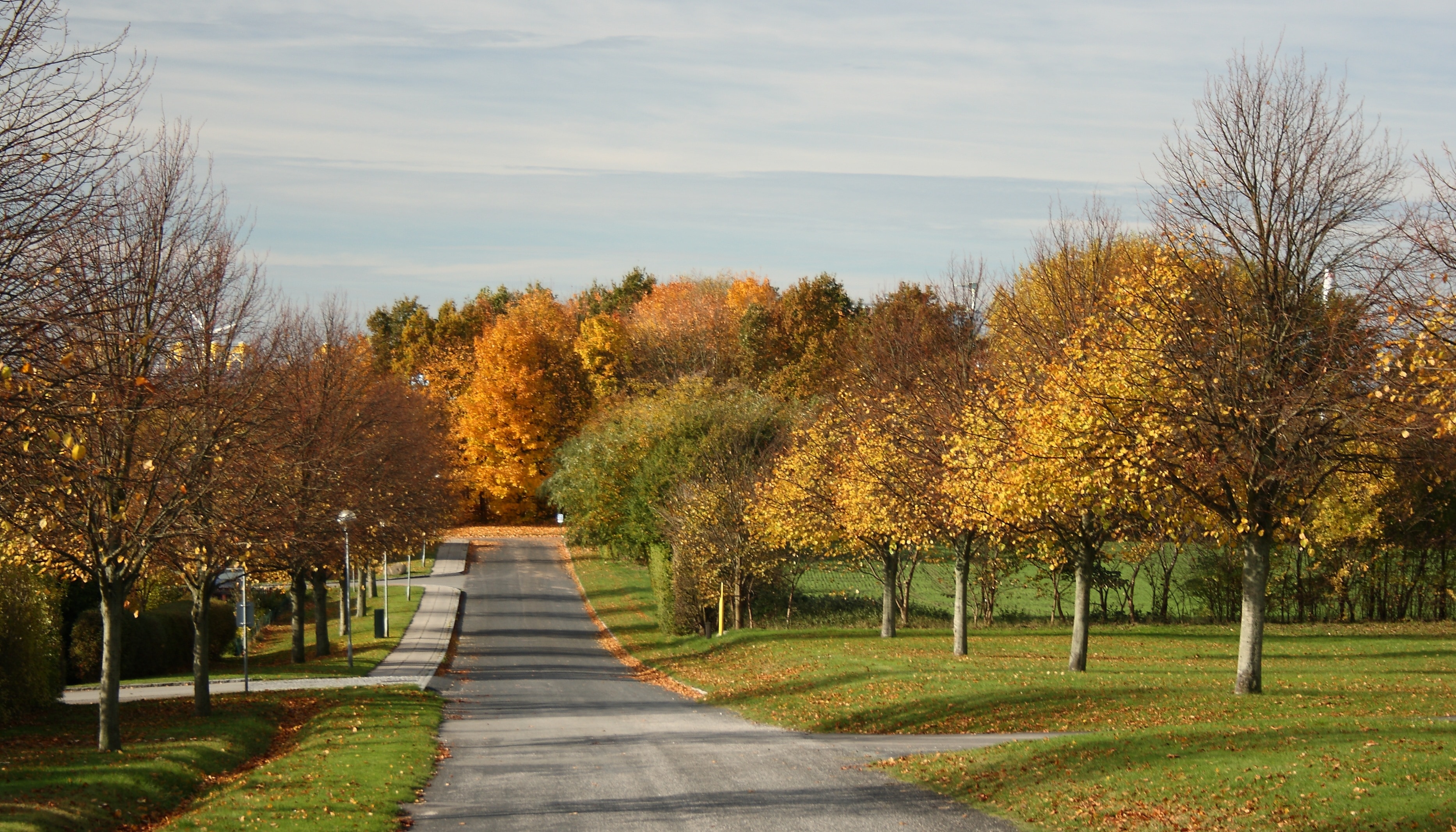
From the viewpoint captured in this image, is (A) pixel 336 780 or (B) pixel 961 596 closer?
(A) pixel 336 780

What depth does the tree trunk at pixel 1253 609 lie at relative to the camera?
731 inches

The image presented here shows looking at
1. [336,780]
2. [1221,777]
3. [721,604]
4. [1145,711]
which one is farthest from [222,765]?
[721,604]

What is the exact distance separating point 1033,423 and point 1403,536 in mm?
26268

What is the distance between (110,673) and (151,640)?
17409 millimetres

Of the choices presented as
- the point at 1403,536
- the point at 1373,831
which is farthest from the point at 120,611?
the point at 1403,536

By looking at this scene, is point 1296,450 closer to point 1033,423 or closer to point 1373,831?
point 1033,423

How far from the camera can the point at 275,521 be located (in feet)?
73.7

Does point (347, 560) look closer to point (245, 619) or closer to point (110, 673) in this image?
point (245, 619)

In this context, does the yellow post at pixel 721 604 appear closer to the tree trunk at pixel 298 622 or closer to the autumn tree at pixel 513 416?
the tree trunk at pixel 298 622

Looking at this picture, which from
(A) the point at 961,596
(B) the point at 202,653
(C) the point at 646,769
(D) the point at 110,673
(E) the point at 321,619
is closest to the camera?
(C) the point at 646,769

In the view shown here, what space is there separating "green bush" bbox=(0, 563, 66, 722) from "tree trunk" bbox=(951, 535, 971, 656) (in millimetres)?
19774

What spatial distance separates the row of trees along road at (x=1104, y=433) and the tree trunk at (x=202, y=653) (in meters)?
15.1

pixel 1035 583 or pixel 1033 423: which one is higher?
pixel 1033 423

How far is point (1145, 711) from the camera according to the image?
1861cm
